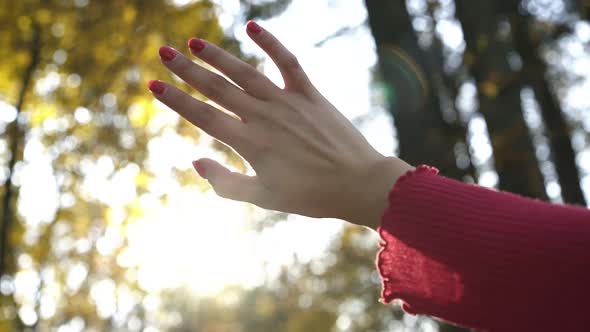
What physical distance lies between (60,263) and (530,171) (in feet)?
36.9

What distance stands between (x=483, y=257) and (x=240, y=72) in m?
0.55

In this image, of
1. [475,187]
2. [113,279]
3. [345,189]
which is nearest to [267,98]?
[345,189]

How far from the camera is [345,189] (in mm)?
1077

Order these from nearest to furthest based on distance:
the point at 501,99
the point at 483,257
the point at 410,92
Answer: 1. the point at 483,257
2. the point at 410,92
3. the point at 501,99

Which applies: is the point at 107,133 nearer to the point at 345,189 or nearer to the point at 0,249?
the point at 0,249

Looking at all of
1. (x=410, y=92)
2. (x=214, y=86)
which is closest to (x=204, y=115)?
(x=214, y=86)

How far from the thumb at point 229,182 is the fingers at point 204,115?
2.0 inches

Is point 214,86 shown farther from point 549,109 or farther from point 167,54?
point 549,109

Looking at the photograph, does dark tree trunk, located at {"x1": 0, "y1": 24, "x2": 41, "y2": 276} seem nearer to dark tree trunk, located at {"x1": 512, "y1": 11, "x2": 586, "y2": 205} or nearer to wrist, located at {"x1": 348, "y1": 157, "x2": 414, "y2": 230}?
dark tree trunk, located at {"x1": 512, "y1": 11, "x2": 586, "y2": 205}

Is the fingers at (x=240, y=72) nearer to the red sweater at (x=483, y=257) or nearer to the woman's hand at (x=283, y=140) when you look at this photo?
the woman's hand at (x=283, y=140)

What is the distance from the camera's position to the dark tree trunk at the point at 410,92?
3555 mm

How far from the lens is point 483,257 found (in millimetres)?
893

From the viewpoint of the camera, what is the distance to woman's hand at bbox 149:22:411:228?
1.08 meters

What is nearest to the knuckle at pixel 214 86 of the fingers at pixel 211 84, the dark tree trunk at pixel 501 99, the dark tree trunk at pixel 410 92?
the fingers at pixel 211 84
